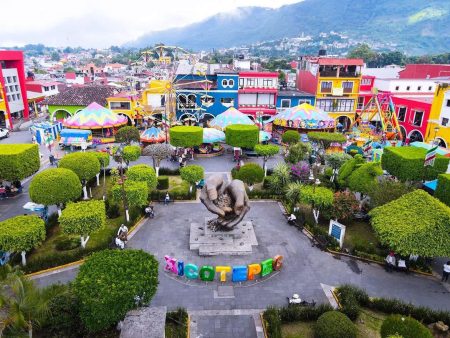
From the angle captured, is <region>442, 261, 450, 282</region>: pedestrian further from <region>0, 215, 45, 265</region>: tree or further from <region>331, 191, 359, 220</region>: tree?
<region>0, 215, 45, 265</region>: tree

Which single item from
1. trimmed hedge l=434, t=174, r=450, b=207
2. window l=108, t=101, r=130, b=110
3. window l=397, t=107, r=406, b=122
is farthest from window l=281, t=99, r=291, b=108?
trimmed hedge l=434, t=174, r=450, b=207

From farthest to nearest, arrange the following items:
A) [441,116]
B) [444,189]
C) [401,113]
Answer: [401,113] < [441,116] < [444,189]

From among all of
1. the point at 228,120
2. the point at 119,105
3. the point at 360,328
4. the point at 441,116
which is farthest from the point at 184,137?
the point at 441,116

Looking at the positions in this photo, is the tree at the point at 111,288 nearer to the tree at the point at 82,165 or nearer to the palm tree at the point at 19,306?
the palm tree at the point at 19,306

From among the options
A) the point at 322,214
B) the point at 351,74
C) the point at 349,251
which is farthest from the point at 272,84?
the point at 349,251

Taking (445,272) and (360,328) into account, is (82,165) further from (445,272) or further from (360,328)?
(445,272)

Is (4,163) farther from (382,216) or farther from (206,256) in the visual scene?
(382,216)

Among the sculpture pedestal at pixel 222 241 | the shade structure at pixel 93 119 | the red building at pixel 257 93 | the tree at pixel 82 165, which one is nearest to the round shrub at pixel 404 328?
the sculpture pedestal at pixel 222 241
